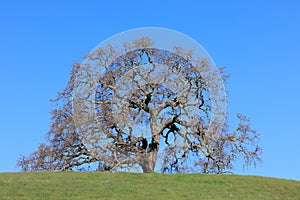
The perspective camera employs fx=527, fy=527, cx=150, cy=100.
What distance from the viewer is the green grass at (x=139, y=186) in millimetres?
16531

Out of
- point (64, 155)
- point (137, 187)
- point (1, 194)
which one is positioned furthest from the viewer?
point (64, 155)

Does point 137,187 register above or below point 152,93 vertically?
below

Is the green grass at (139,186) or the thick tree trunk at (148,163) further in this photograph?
the thick tree trunk at (148,163)

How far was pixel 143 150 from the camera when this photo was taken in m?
26.4

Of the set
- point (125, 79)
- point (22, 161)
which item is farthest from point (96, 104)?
point (22, 161)

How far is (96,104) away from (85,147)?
237cm

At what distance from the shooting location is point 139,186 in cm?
1819

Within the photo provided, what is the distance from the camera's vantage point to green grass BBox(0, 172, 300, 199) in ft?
54.2

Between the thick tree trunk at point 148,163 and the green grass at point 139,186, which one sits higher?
the thick tree trunk at point 148,163

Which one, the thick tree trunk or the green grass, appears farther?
the thick tree trunk

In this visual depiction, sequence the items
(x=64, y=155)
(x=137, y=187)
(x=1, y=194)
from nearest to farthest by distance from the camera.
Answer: (x=1, y=194) < (x=137, y=187) < (x=64, y=155)

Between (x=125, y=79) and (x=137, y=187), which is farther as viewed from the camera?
(x=125, y=79)

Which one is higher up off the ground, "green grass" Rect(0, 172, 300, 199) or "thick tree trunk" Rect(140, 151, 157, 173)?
"thick tree trunk" Rect(140, 151, 157, 173)

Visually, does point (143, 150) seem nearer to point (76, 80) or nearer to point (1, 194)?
point (76, 80)
